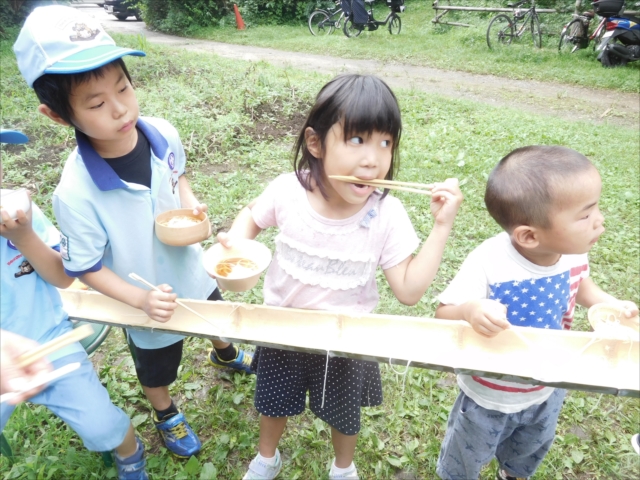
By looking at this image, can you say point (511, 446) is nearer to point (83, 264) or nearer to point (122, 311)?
point (122, 311)

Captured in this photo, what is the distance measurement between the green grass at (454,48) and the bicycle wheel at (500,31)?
0.24 metres

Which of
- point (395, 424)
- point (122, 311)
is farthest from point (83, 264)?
point (395, 424)

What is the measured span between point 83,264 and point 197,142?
3843 millimetres

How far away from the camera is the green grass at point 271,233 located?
7.60ft

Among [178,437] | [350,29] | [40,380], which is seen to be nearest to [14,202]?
[40,380]

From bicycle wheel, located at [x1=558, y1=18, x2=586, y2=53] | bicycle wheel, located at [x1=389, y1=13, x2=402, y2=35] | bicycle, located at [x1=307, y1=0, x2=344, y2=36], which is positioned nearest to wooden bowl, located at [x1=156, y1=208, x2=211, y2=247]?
bicycle wheel, located at [x1=558, y1=18, x2=586, y2=53]

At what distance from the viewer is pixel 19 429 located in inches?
95.2

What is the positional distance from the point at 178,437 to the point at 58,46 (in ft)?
5.94

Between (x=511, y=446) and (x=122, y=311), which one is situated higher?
(x=122, y=311)

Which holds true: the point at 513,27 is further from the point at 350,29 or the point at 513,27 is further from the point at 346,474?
the point at 346,474

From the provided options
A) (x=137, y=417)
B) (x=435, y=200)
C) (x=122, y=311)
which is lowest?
(x=137, y=417)

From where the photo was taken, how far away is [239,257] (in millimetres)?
1717

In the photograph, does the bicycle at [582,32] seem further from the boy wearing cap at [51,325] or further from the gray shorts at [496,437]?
the boy wearing cap at [51,325]

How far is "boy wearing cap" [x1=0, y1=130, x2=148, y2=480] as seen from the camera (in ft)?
5.87
